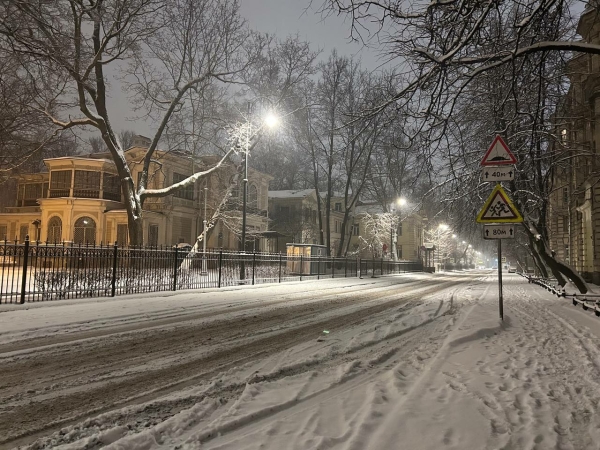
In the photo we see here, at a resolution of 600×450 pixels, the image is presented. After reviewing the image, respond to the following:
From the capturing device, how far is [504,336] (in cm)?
726

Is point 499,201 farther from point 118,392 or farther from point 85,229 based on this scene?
point 85,229

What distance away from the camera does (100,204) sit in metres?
34.5

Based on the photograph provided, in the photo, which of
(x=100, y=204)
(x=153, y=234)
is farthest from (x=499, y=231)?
(x=100, y=204)

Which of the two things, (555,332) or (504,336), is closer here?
(504,336)

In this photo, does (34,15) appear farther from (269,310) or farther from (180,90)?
(180,90)

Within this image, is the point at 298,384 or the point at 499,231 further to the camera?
the point at 499,231

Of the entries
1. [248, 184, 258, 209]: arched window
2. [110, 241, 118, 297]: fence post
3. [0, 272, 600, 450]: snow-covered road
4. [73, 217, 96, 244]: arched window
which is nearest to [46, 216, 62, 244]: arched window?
[73, 217, 96, 244]: arched window

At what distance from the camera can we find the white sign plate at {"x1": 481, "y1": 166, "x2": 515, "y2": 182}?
8094 millimetres

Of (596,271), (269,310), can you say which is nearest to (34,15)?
(269,310)

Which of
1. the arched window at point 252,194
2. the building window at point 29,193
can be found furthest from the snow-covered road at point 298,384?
the building window at point 29,193

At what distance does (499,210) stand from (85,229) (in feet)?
113

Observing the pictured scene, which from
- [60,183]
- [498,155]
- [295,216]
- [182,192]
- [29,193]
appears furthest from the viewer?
[295,216]

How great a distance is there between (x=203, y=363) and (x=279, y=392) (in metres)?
1.71

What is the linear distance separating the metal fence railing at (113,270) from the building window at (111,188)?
1923 centimetres
